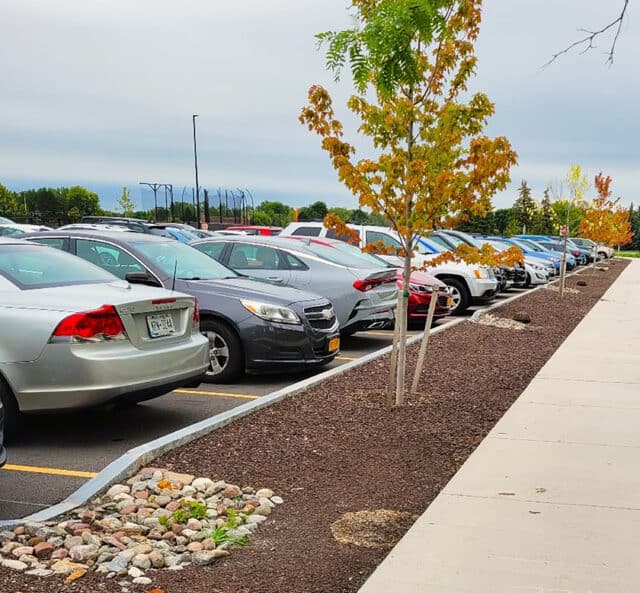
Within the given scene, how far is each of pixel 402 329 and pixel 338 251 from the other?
476 cm

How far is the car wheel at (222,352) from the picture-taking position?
8578 millimetres

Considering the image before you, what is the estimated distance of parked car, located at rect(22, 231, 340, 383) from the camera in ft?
27.9

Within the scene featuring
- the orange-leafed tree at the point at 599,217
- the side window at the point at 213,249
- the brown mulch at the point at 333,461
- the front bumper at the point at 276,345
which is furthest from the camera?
the orange-leafed tree at the point at 599,217

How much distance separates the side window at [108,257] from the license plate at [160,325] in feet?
7.49

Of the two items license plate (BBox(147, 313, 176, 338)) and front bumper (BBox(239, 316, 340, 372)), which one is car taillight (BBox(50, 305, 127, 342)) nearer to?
license plate (BBox(147, 313, 176, 338))

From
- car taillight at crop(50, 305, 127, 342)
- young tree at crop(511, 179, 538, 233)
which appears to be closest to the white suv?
car taillight at crop(50, 305, 127, 342)

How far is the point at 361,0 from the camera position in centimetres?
645

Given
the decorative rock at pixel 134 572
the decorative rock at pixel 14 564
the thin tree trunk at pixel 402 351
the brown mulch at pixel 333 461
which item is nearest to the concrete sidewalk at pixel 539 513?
the brown mulch at pixel 333 461

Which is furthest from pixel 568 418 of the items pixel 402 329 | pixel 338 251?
pixel 338 251

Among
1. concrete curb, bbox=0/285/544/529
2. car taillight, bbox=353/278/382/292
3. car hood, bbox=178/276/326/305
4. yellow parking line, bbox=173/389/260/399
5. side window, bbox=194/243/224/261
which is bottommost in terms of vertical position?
yellow parking line, bbox=173/389/260/399

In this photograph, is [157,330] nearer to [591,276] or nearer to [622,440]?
[622,440]

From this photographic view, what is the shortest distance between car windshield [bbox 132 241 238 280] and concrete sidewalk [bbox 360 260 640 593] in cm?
372

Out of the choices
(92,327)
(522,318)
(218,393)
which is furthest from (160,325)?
(522,318)

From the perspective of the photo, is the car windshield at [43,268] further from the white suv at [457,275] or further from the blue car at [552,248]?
the blue car at [552,248]
